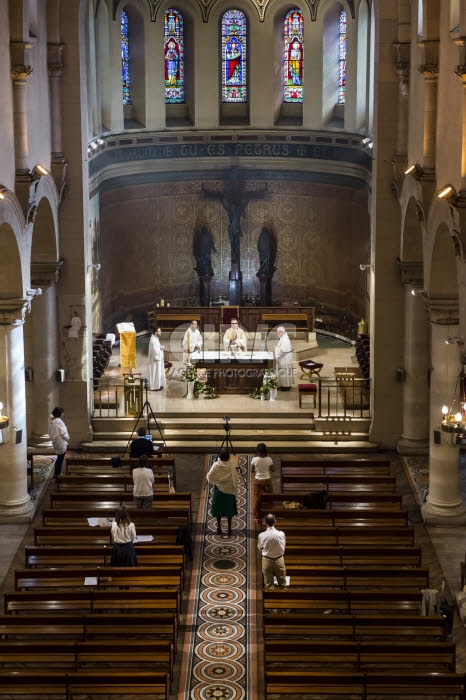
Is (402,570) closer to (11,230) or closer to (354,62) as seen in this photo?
(11,230)

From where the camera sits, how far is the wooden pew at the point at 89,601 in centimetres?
1748

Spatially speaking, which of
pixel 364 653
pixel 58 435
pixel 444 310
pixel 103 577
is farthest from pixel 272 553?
pixel 58 435

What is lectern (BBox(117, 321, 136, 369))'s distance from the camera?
3206 cm

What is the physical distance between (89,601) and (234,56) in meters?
23.7

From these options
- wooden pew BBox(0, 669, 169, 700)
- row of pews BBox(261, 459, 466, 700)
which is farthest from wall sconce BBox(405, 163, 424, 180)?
wooden pew BBox(0, 669, 169, 700)

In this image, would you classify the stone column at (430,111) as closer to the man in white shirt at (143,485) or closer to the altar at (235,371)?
the man in white shirt at (143,485)

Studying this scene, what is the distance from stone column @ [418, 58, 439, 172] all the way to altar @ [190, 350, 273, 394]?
28.9 feet

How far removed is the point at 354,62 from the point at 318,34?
2007 millimetres

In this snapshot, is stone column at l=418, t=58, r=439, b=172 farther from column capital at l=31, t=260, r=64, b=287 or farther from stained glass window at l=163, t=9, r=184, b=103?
stained glass window at l=163, t=9, r=184, b=103

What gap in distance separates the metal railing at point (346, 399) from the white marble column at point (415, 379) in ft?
4.69

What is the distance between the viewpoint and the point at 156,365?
30672 mm

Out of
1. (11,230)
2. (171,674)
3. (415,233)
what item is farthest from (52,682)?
(415,233)

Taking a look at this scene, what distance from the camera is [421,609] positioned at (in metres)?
17.8

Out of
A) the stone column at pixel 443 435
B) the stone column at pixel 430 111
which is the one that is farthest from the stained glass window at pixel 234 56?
the stone column at pixel 443 435
